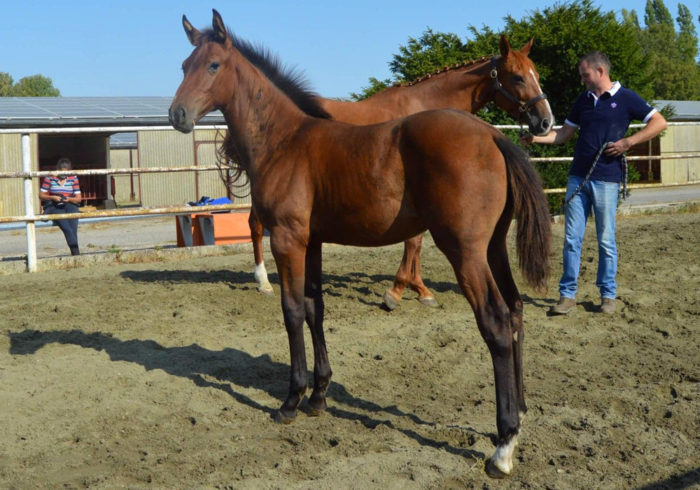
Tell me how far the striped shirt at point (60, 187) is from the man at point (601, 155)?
7.65 metres

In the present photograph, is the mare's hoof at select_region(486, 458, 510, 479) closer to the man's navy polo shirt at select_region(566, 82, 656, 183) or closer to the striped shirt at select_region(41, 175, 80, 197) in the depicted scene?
the man's navy polo shirt at select_region(566, 82, 656, 183)

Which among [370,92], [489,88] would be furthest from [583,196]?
[370,92]

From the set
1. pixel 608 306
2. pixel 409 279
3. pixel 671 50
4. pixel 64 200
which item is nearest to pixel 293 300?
pixel 409 279

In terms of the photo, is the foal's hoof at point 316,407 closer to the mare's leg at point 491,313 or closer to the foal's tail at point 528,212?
the mare's leg at point 491,313

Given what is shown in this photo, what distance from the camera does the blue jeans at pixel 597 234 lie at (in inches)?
261

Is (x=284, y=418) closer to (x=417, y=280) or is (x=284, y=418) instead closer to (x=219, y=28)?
(x=219, y=28)

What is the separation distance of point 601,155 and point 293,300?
3.48m

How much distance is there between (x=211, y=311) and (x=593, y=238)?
5.90m

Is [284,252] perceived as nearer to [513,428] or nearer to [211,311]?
[513,428]

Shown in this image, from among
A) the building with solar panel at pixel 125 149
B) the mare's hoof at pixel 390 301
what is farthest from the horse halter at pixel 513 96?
the building with solar panel at pixel 125 149

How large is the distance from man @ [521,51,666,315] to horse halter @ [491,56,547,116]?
0.32 m

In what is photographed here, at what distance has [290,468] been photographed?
3.67 meters

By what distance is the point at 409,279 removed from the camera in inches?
278

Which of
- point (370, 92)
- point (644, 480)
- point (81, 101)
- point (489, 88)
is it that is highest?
point (81, 101)
